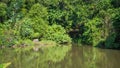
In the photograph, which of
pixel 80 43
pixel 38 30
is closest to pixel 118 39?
pixel 80 43

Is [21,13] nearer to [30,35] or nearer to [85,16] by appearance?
[30,35]

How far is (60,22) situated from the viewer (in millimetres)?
40062

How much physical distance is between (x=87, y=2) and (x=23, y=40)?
11336 millimetres

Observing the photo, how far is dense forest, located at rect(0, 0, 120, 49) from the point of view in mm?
31156

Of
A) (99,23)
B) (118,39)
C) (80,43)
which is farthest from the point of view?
(80,43)

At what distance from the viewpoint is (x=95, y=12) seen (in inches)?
1452

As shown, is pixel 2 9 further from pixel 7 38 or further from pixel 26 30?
pixel 7 38

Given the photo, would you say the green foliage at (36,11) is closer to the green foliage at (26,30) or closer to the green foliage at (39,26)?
the green foliage at (39,26)

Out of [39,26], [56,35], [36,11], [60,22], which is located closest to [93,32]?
[56,35]

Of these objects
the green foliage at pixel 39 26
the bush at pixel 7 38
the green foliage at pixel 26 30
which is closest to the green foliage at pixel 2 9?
the green foliage at pixel 26 30

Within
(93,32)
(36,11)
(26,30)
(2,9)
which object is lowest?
(93,32)

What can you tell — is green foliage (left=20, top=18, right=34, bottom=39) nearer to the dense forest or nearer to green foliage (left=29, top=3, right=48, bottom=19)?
A: the dense forest

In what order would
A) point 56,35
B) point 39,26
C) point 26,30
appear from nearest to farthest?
point 26,30 < point 56,35 < point 39,26

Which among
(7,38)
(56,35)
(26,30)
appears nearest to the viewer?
(7,38)
